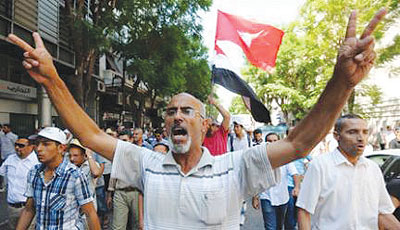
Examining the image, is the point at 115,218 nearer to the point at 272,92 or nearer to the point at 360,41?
the point at 360,41

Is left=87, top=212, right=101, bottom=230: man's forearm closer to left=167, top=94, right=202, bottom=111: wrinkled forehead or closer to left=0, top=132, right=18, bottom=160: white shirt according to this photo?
left=167, top=94, right=202, bottom=111: wrinkled forehead

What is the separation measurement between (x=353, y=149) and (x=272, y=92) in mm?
23390

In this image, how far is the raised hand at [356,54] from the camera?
60.9 inches

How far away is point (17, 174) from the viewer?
16.2 feet

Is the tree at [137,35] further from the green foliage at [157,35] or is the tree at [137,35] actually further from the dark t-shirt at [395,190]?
the dark t-shirt at [395,190]

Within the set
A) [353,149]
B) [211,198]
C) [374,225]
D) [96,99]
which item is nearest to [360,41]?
[211,198]

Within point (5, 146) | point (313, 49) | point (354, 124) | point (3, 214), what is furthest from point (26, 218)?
point (313, 49)

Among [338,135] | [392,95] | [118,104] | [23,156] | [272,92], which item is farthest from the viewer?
[272,92]

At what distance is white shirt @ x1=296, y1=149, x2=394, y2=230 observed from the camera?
2859 millimetres

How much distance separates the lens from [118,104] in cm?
2334

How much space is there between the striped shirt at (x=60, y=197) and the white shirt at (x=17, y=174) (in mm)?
1585

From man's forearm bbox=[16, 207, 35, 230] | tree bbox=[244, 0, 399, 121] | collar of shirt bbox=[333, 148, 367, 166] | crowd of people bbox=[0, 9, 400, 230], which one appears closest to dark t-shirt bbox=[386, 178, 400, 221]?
crowd of people bbox=[0, 9, 400, 230]

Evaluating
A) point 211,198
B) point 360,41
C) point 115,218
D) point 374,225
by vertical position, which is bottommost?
point 115,218

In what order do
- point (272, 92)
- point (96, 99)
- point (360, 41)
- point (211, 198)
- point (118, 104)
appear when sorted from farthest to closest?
point (272, 92), point (118, 104), point (96, 99), point (211, 198), point (360, 41)
